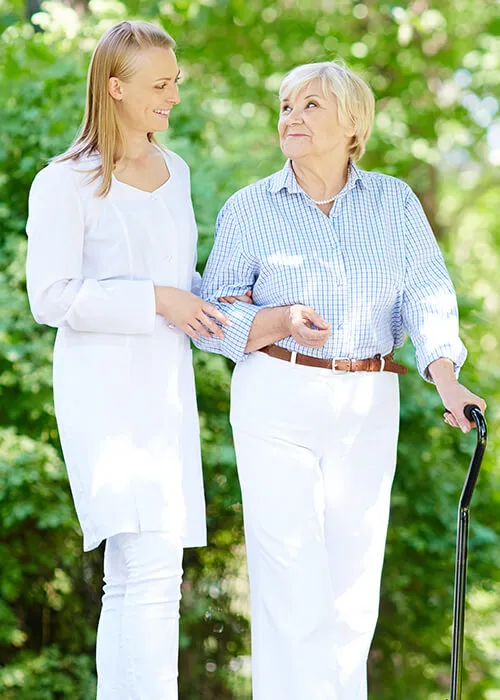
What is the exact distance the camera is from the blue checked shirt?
2.87 meters

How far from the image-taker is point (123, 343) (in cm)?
279

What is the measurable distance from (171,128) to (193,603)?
2129 millimetres

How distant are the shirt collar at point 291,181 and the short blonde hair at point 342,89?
0.33 feet

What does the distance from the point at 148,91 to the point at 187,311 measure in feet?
1.86

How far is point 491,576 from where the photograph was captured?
5414 mm

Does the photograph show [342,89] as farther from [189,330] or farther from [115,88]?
[189,330]

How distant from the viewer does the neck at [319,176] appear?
298cm

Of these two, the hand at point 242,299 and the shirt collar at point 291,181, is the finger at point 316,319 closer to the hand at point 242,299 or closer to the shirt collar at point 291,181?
the hand at point 242,299

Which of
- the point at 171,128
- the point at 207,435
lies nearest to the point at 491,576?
Answer: the point at 207,435

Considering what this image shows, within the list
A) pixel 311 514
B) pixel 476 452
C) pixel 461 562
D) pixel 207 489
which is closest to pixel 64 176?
pixel 311 514

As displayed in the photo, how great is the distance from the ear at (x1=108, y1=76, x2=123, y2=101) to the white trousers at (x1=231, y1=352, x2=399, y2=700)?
2.49ft

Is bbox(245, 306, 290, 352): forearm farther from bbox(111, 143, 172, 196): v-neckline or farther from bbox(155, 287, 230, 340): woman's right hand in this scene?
bbox(111, 143, 172, 196): v-neckline

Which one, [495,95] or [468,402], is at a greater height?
[495,95]

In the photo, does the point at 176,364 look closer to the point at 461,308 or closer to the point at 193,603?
the point at 193,603
